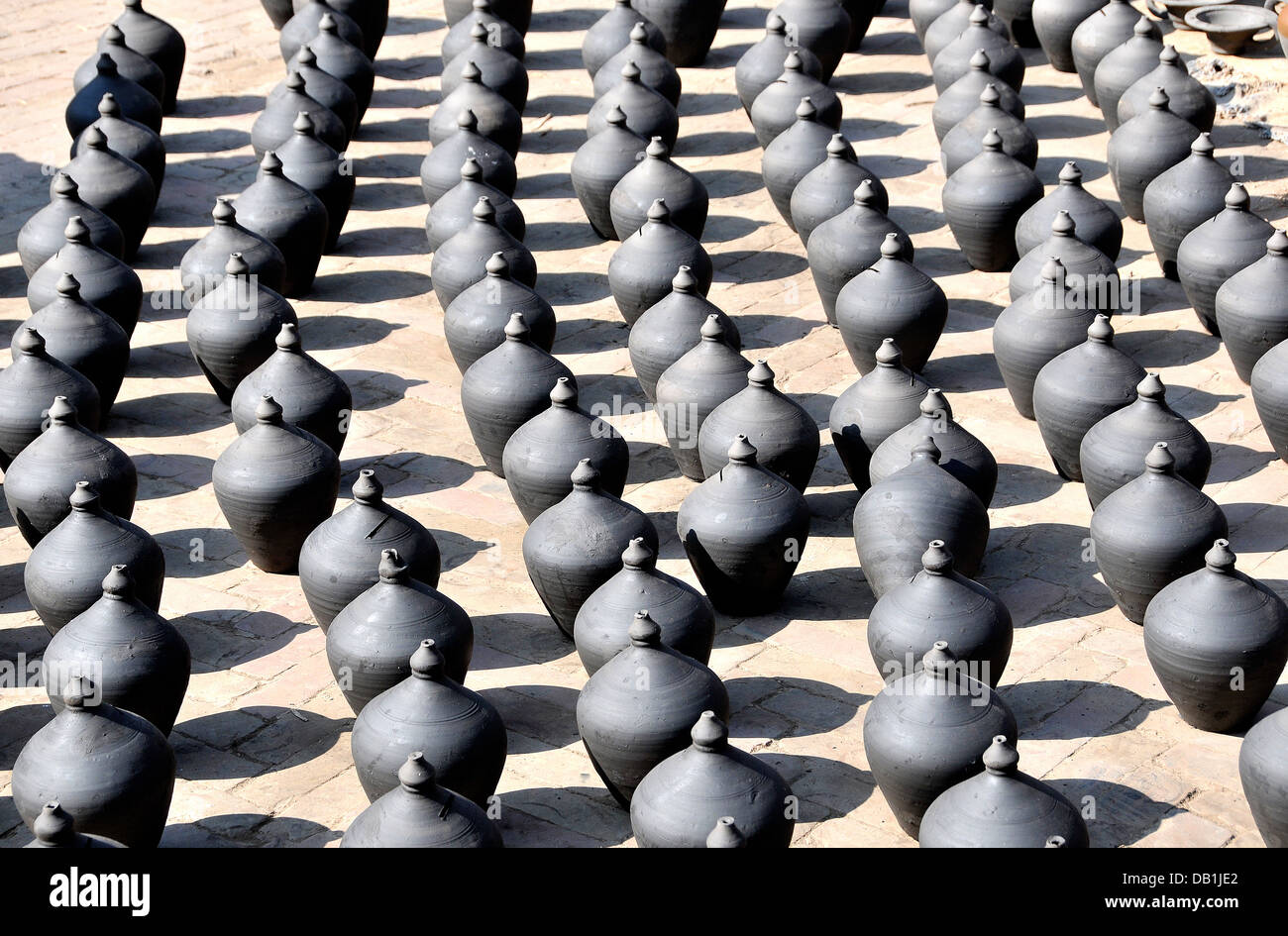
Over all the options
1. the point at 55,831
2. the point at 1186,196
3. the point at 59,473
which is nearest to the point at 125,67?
the point at 59,473

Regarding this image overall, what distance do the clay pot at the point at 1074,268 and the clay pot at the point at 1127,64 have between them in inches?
153

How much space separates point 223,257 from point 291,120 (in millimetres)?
3218

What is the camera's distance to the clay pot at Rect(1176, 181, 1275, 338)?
14.8 metres

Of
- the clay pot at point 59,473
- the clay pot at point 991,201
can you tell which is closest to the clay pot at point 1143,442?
the clay pot at point 991,201

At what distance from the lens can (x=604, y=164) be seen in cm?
1708

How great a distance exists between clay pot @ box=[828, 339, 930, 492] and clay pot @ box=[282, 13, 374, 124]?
8024 mm

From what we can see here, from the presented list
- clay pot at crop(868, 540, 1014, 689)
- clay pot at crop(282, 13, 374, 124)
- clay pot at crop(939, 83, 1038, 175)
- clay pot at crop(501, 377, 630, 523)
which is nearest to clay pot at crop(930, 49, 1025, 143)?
clay pot at crop(939, 83, 1038, 175)

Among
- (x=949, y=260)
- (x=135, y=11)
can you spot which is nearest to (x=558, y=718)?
(x=949, y=260)

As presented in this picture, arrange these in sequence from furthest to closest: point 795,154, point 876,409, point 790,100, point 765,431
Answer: point 790,100, point 795,154, point 876,409, point 765,431

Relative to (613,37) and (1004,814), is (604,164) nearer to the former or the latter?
(613,37)

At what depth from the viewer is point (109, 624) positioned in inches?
417

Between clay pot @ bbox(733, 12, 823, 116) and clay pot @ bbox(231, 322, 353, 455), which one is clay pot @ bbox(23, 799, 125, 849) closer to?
clay pot @ bbox(231, 322, 353, 455)

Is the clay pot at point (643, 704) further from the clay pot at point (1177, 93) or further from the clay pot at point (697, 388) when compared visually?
the clay pot at point (1177, 93)

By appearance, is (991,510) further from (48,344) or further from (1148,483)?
(48,344)
